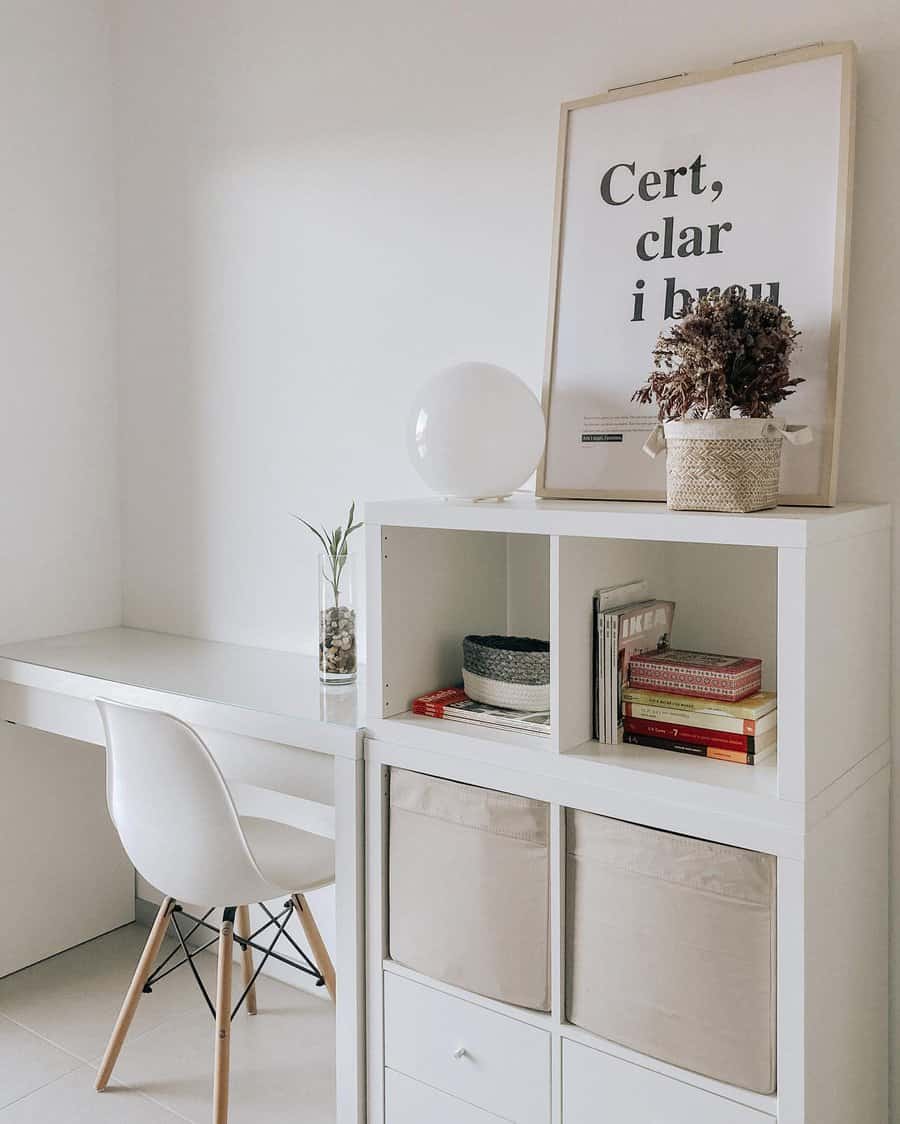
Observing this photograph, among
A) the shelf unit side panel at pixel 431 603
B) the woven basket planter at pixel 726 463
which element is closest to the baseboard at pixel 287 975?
the shelf unit side panel at pixel 431 603

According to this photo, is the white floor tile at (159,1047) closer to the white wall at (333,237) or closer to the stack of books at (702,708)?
the white wall at (333,237)

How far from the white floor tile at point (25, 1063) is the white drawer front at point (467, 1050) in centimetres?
89

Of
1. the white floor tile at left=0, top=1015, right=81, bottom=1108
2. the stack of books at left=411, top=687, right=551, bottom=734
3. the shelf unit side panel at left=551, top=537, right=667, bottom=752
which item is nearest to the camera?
the shelf unit side panel at left=551, top=537, right=667, bottom=752

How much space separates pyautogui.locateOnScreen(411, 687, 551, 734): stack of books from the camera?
1644 mm

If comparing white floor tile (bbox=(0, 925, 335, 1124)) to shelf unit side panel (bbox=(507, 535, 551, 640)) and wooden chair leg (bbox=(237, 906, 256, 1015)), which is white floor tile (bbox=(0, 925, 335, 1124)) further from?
shelf unit side panel (bbox=(507, 535, 551, 640))

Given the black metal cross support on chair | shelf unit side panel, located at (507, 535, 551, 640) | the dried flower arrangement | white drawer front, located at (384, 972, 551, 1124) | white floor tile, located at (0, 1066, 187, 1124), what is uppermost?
the dried flower arrangement

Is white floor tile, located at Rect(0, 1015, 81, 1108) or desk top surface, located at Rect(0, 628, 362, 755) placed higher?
desk top surface, located at Rect(0, 628, 362, 755)

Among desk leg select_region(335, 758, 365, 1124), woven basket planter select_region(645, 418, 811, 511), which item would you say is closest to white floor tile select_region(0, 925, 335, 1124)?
desk leg select_region(335, 758, 365, 1124)

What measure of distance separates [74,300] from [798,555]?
2081mm

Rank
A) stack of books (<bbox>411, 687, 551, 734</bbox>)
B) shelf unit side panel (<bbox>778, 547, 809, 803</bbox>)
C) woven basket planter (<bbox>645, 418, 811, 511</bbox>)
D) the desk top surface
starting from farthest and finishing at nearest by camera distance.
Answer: the desk top surface, stack of books (<bbox>411, 687, 551, 734</bbox>), woven basket planter (<bbox>645, 418, 811, 511</bbox>), shelf unit side panel (<bbox>778, 547, 809, 803</bbox>)

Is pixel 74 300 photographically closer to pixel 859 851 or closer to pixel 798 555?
pixel 798 555

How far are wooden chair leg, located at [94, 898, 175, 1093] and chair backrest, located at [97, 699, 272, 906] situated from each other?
0.82 ft

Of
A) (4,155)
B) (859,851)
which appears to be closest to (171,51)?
(4,155)

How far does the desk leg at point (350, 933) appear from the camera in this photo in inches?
69.2
